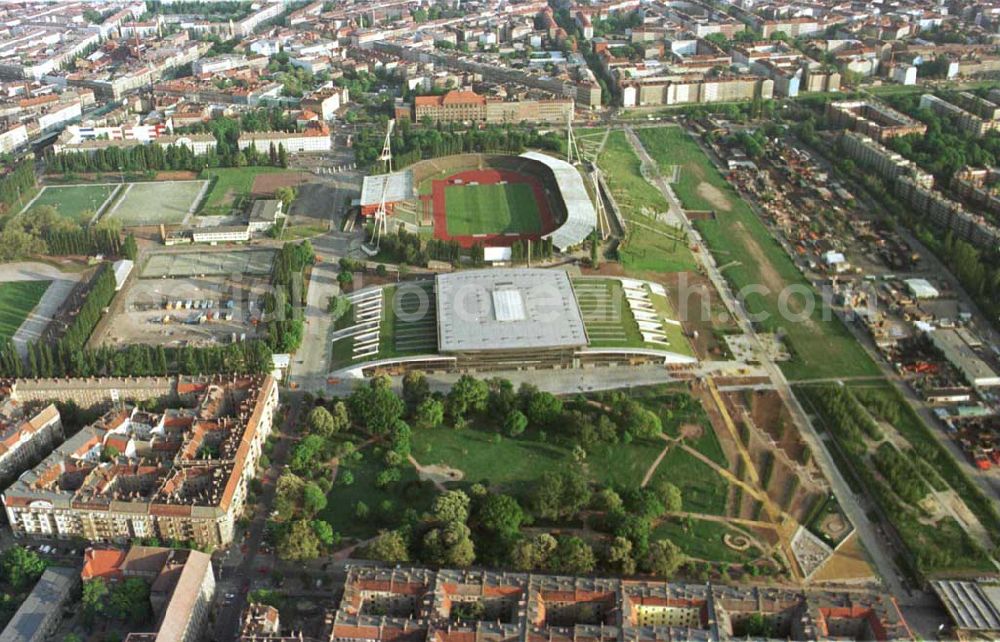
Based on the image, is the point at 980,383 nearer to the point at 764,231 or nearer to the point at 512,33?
the point at 764,231

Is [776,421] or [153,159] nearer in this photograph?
[776,421]

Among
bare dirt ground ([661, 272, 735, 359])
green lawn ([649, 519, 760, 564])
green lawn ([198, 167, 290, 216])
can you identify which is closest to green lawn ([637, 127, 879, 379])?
bare dirt ground ([661, 272, 735, 359])

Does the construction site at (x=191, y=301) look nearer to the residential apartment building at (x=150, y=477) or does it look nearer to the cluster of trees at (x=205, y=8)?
the residential apartment building at (x=150, y=477)

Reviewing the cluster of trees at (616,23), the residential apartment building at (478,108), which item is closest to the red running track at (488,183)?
the residential apartment building at (478,108)

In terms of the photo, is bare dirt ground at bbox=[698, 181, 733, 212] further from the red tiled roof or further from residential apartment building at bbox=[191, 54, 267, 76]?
residential apartment building at bbox=[191, 54, 267, 76]

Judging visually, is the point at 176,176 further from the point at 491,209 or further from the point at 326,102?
the point at 491,209

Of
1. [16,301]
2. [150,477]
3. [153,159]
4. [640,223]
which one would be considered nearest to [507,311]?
[640,223]

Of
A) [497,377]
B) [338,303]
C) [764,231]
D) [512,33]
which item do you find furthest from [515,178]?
[512,33]
